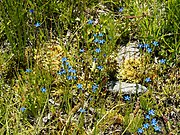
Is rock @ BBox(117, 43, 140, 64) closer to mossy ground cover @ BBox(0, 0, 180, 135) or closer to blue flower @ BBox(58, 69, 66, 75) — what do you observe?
mossy ground cover @ BBox(0, 0, 180, 135)

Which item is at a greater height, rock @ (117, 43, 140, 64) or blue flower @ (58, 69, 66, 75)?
rock @ (117, 43, 140, 64)

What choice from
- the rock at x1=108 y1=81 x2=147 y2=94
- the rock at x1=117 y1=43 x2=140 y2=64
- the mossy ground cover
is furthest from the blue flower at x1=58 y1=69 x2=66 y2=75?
the rock at x1=117 y1=43 x2=140 y2=64

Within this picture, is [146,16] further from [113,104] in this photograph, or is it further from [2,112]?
[2,112]

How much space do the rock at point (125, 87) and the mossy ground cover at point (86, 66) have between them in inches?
1.4

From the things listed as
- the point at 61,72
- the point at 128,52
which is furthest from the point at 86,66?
the point at 128,52

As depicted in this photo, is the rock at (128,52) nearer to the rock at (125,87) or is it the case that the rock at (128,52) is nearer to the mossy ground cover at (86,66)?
the mossy ground cover at (86,66)

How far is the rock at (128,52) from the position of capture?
3762 millimetres

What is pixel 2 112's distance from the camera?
3.29 metres

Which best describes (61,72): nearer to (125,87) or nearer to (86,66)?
(86,66)

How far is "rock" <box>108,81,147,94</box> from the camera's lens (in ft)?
11.4

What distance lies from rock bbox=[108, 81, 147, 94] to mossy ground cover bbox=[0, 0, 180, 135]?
37 mm

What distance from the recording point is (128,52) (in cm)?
381

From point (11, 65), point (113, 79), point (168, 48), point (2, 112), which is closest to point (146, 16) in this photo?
point (168, 48)

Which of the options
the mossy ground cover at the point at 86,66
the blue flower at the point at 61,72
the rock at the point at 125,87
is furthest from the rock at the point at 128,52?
the blue flower at the point at 61,72
